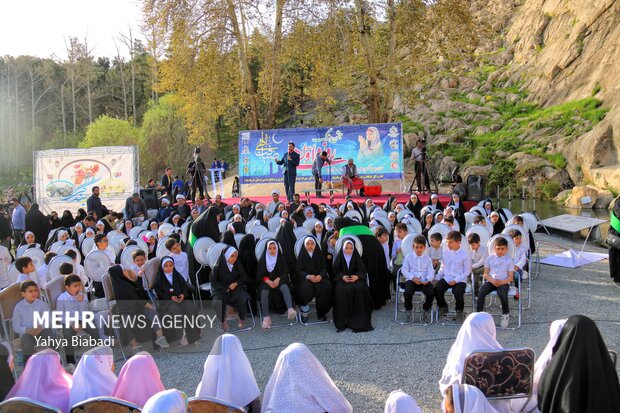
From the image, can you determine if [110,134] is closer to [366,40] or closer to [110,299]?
[366,40]

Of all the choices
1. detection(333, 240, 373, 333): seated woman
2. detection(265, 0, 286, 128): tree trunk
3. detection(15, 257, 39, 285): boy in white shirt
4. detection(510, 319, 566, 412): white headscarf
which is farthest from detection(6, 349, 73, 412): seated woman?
detection(265, 0, 286, 128): tree trunk

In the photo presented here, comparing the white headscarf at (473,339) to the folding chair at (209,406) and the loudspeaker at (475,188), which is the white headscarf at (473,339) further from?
the loudspeaker at (475,188)

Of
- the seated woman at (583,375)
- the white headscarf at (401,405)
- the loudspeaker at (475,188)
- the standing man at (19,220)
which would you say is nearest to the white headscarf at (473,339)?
the seated woman at (583,375)

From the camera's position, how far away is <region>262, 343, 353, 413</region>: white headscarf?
11.8 ft

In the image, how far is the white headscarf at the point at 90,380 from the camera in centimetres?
364

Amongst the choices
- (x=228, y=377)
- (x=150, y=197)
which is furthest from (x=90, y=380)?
(x=150, y=197)

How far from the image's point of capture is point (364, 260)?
309 inches

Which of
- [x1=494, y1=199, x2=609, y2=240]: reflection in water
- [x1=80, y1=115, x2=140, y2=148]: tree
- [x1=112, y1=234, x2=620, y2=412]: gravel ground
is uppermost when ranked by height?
[x1=80, y1=115, x2=140, y2=148]: tree

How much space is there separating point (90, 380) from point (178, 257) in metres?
3.73

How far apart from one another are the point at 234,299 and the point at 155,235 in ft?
11.5

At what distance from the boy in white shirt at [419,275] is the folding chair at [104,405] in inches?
177

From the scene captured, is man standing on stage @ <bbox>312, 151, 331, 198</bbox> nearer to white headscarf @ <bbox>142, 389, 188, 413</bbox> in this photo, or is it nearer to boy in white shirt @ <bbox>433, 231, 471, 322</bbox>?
boy in white shirt @ <bbox>433, 231, 471, 322</bbox>

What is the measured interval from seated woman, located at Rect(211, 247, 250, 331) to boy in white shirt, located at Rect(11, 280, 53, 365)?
217 cm

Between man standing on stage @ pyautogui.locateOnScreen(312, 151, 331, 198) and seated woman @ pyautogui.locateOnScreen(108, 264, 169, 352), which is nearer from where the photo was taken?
seated woman @ pyautogui.locateOnScreen(108, 264, 169, 352)
